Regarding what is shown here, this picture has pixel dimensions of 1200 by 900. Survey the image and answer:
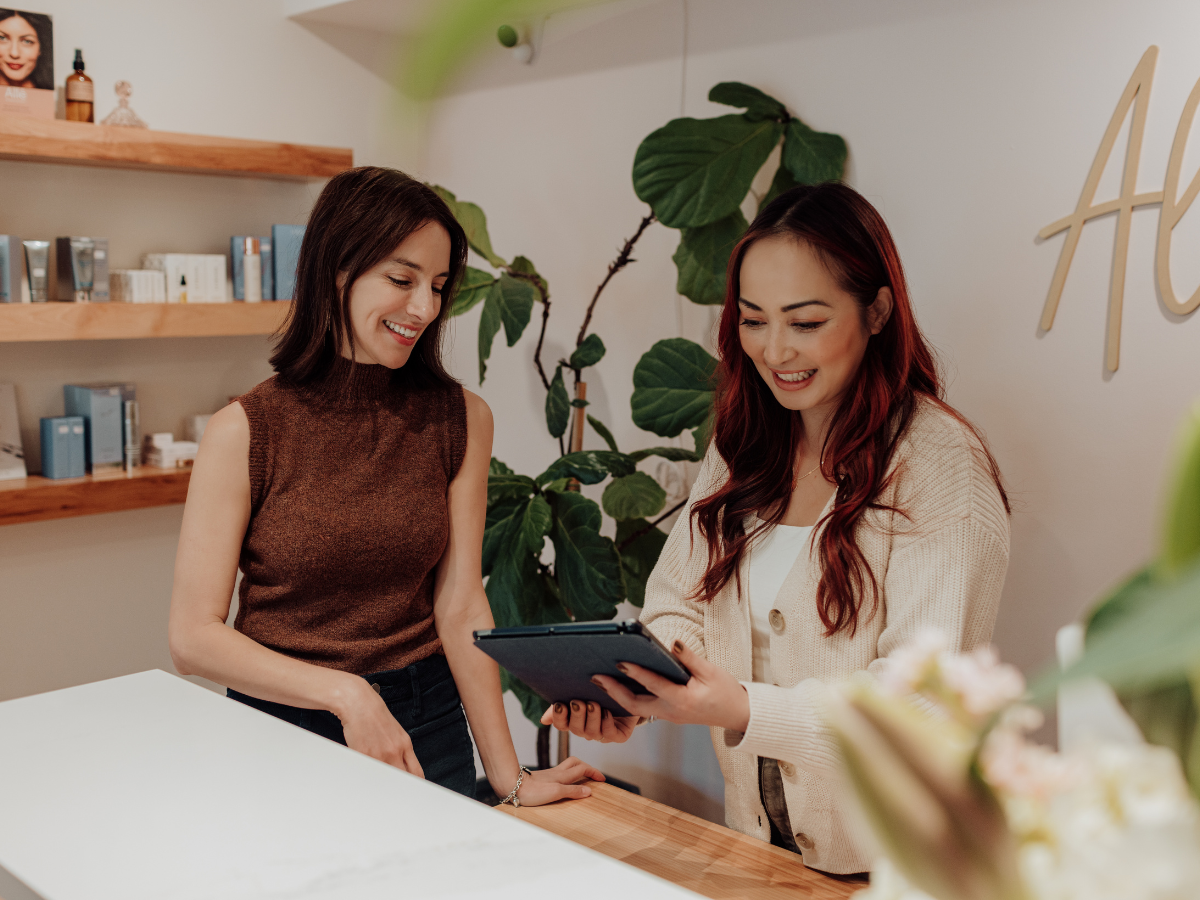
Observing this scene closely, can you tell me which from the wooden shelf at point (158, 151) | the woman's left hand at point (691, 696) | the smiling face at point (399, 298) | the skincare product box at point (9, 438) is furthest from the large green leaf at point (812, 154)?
the skincare product box at point (9, 438)

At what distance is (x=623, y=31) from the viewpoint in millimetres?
3021

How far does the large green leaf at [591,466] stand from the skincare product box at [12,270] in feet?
5.33

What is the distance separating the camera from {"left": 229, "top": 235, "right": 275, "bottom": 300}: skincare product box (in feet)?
11.2

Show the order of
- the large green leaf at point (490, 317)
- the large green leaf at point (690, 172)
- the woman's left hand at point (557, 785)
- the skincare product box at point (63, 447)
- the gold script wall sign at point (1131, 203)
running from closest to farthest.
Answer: the woman's left hand at point (557, 785)
the gold script wall sign at point (1131, 203)
the large green leaf at point (690, 172)
the large green leaf at point (490, 317)
the skincare product box at point (63, 447)

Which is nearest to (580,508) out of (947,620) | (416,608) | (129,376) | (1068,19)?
(416,608)

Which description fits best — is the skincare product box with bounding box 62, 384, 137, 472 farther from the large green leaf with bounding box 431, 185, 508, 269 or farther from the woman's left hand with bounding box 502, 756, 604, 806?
the woman's left hand with bounding box 502, 756, 604, 806

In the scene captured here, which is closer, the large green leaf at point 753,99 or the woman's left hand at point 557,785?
the woman's left hand at point 557,785

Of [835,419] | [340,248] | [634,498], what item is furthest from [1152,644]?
[634,498]

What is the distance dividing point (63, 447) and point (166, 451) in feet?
1.01

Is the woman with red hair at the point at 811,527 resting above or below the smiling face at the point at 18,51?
below

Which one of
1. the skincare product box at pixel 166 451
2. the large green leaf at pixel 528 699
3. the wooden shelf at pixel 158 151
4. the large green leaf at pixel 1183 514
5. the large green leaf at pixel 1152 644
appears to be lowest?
the large green leaf at pixel 528 699

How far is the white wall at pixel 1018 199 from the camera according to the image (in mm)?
2008

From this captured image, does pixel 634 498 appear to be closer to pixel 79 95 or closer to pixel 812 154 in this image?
pixel 812 154

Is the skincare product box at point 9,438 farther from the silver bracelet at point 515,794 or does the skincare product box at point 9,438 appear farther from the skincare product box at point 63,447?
the silver bracelet at point 515,794
